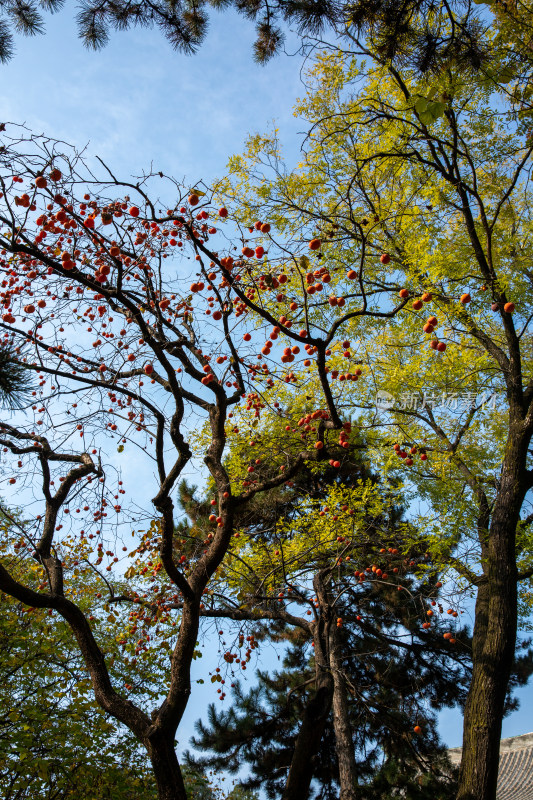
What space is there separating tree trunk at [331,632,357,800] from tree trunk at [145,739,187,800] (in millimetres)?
3238

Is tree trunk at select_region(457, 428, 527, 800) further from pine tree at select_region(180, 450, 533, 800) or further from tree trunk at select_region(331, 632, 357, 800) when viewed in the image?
pine tree at select_region(180, 450, 533, 800)

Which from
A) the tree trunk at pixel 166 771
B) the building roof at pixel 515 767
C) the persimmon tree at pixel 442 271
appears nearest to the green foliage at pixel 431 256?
the persimmon tree at pixel 442 271

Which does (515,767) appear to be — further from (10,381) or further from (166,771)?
(10,381)

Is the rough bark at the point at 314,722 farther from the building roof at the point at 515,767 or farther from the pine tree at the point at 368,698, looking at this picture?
the building roof at the point at 515,767

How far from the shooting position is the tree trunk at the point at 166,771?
3318 mm

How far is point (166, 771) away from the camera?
3.35 metres

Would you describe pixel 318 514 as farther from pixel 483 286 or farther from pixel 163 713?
pixel 163 713

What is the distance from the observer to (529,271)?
739 centimetres

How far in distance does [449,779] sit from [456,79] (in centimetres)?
1031

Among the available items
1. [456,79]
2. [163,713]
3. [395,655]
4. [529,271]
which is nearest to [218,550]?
[163,713]

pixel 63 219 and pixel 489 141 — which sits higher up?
pixel 489 141

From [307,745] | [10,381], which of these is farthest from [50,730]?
[10,381]

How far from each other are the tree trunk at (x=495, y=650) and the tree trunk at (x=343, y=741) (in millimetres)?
1815

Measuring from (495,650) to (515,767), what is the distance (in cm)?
1211
